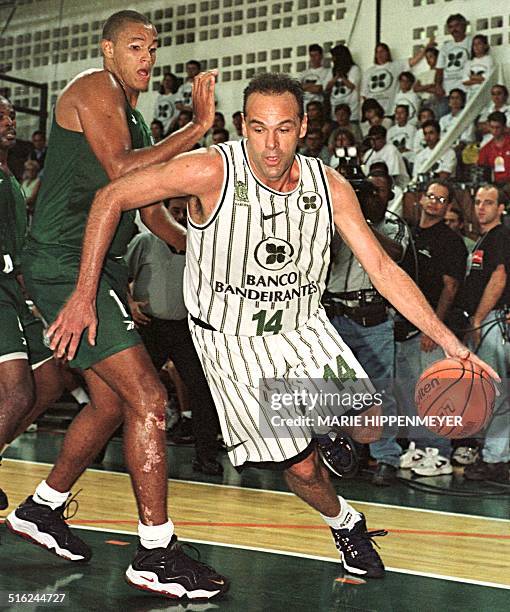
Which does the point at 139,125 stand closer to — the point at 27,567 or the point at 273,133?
the point at 273,133

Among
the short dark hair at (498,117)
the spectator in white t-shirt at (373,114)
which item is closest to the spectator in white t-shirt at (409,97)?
the spectator in white t-shirt at (373,114)

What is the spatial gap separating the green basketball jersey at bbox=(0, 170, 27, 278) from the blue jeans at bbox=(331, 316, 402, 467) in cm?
275

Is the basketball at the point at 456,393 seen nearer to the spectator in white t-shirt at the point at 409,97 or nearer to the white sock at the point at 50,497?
the white sock at the point at 50,497

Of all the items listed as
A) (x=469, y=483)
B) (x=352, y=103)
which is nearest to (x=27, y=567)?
(x=469, y=483)

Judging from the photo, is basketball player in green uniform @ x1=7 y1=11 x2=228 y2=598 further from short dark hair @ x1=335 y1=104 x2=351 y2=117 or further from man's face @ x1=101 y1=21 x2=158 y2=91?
short dark hair @ x1=335 y1=104 x2=351 y2=117

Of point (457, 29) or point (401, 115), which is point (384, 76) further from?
point (457, 29)

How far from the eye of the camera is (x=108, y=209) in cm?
344

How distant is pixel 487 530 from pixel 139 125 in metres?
2.71

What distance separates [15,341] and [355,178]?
10.6 ft

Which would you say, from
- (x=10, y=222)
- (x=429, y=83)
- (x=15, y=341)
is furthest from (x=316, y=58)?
(x=15, y=341)

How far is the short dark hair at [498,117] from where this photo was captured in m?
9.65

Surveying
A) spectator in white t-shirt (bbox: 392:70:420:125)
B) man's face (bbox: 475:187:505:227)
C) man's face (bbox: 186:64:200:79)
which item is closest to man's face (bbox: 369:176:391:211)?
man's face (bbox: 475:187:505:227)

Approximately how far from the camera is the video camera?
6.58 meters

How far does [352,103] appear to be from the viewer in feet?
37.7
